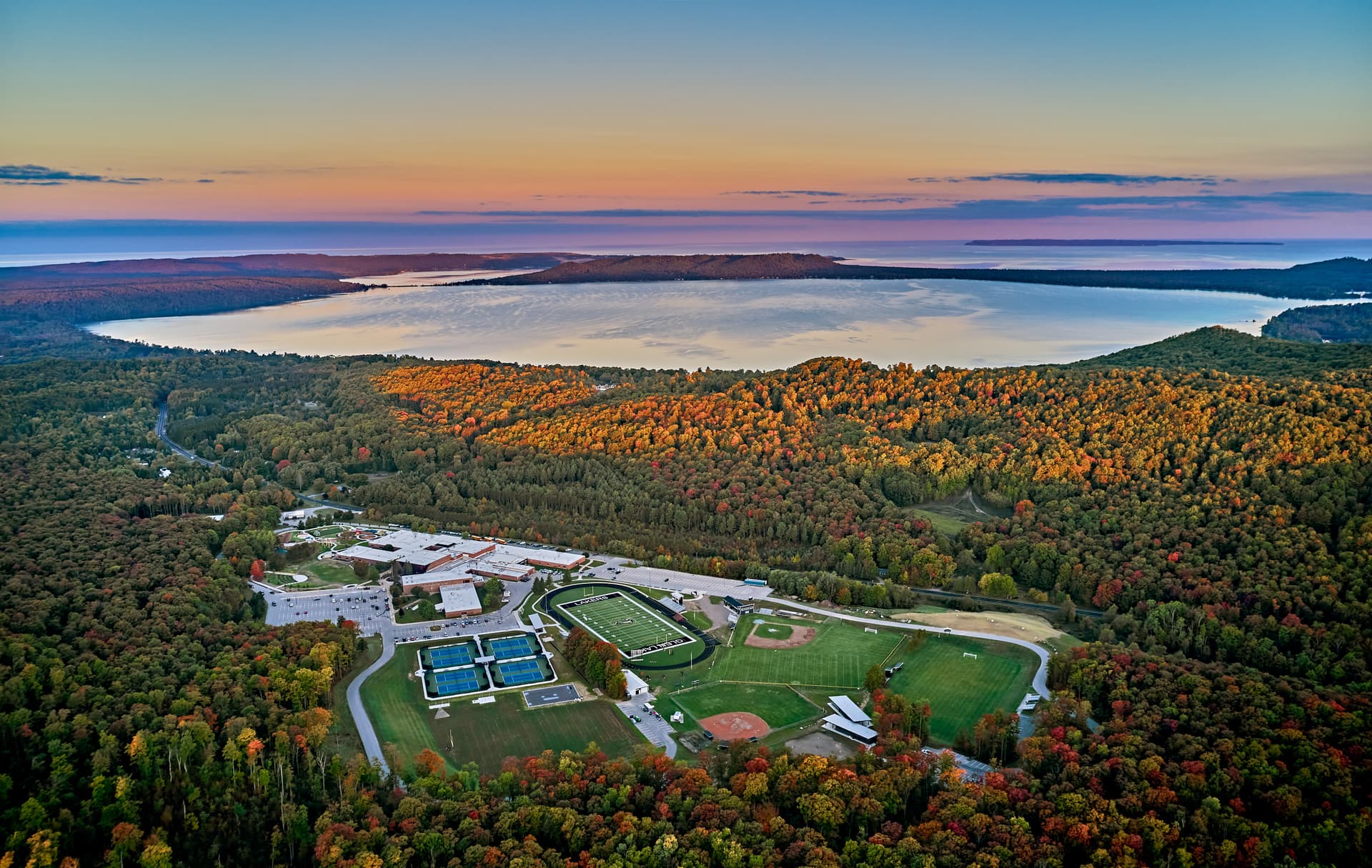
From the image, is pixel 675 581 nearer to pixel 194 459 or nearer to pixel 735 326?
pixel 194 459

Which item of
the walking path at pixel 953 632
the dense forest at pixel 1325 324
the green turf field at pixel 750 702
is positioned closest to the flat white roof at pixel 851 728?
the green turf field at pixel 750 702

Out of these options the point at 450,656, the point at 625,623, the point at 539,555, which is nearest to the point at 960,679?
the point at 625,623

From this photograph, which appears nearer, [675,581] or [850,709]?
[850,709]

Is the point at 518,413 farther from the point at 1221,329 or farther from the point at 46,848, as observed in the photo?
the point at 1221,329

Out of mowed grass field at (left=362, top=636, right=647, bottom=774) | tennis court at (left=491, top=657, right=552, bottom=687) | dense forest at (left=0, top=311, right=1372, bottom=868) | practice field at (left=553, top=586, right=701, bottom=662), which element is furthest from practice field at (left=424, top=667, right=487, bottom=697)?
practice field at (left=553, top=586, right=701, bottom=662)

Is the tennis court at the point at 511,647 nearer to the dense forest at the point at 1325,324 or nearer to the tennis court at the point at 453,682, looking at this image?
the tennis court at the point at 453,682

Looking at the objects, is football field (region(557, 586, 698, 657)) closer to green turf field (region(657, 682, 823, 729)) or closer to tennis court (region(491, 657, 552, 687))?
tennis court (region(491, 657, 552, 687))
